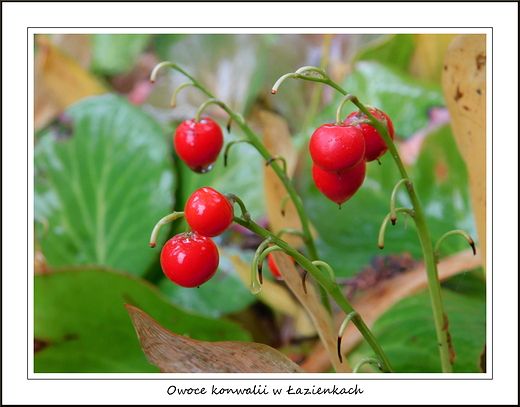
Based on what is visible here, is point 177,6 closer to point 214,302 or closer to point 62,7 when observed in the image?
point 62,7

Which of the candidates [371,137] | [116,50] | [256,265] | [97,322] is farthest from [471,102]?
[116,50]

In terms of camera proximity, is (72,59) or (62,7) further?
(72,59)

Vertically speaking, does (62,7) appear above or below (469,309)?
above

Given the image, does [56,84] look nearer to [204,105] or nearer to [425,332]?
[204,105]

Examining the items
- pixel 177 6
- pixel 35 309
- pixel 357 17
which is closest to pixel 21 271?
pixel 35 309

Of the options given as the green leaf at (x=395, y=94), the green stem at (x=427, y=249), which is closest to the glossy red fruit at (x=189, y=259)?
the green stem at (x=427, y=249)

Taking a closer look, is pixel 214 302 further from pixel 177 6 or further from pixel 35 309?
pixel 177 6

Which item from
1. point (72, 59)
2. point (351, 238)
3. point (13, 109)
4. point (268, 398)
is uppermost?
point (72, 59)
